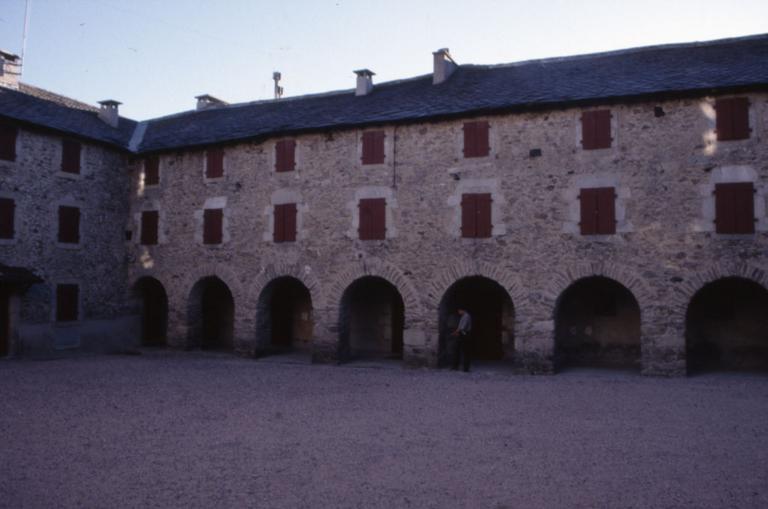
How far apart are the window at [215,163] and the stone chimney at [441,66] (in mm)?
6997

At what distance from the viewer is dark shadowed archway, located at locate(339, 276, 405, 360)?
17.9 m

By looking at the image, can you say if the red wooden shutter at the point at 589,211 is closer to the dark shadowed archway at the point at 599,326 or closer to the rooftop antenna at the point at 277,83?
the dark shadowed archway at the point at 599,326

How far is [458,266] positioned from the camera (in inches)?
587

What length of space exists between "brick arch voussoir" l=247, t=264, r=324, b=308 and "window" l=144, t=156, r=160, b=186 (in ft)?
17.7

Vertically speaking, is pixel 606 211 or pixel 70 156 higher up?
pixel 70 156

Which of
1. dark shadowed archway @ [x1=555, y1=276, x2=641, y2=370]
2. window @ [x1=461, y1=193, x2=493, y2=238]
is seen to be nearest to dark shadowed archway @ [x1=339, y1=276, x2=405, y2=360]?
window @ [x1=461, y1=193, x2=493, y2=238]

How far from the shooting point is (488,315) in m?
17.0

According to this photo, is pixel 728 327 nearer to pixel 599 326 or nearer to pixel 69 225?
pixel 599 326

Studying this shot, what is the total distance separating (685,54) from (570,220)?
5.61 metres

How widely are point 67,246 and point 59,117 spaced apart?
4127 millimetres

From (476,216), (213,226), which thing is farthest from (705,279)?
(213,226)

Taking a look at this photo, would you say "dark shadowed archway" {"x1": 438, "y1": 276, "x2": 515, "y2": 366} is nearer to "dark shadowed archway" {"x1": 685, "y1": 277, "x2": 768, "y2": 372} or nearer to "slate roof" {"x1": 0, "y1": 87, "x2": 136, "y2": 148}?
"dark shadowed archway" {"x1": 685, "y1": 277, "x2": 768, "y2": 372}

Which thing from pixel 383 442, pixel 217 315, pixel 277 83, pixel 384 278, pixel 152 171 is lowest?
pixel 383 442

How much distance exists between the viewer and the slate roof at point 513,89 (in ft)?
45.0
